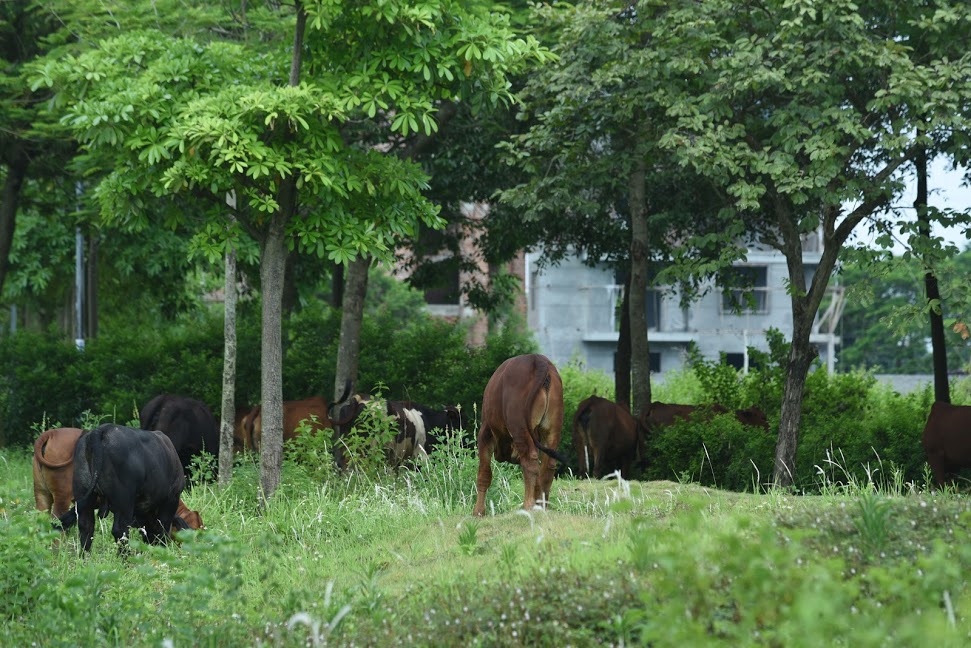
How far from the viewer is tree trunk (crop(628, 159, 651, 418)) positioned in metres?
17.8

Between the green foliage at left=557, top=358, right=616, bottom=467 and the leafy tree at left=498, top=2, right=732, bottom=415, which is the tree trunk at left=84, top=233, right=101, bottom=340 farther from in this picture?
the leafy tree at left=498, top=2, right=732, bottom=415

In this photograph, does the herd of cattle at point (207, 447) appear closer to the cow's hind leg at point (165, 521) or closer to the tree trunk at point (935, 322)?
the cow's hind leg at point (165, 521)

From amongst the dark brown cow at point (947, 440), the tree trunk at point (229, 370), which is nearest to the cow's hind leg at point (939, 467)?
the dark brown cow at point (947, 440)

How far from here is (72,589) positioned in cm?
770

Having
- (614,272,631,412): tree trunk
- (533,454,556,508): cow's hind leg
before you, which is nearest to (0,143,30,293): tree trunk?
(614,272,631,412): tree trunk

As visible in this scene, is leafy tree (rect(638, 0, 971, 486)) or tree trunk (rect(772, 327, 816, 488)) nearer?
leafy tree (rect(638, 0, 971, 486))

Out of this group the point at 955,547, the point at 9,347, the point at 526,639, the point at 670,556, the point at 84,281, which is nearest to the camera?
the point at 670,556

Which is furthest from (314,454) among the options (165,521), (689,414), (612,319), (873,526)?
(612,319)

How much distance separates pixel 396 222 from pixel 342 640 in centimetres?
689

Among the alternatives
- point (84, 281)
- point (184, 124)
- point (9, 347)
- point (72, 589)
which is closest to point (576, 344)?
point (84, 281)

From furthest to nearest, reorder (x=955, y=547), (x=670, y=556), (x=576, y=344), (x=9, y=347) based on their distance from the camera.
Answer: (x=576, y=344) → (x=9, y=347) → (x=955, y=547) → (x=670, y=556)

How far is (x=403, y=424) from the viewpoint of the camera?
14594 millimetres

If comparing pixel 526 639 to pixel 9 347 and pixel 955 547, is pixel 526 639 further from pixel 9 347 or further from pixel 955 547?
pixel 9 347

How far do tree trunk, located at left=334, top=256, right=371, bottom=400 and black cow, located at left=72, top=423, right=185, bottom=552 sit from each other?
24.9ft
